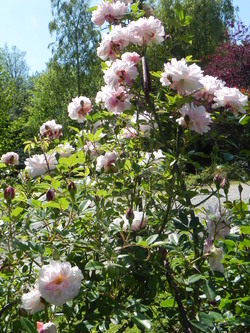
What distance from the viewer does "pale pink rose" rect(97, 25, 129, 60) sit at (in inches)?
68.2

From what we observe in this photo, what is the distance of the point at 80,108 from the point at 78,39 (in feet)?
57.5

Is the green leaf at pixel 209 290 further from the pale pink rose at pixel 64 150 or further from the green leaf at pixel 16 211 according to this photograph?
the pale pink rose at pixel 64 150

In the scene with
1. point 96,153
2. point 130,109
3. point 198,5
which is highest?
point 198,5

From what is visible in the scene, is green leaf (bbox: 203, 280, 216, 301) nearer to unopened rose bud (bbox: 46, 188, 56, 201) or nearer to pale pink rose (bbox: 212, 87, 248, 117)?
unopened rose bud (bbox: 46, 188, 56, 201)

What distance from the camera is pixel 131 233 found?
1.59 meters

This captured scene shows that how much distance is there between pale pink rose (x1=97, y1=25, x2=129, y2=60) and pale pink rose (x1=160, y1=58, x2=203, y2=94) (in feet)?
0.89

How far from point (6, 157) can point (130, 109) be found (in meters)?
0.63

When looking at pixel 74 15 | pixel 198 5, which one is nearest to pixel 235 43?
pixel 198 5

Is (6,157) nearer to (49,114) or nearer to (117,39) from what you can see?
(117,39)

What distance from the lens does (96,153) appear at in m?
1.97

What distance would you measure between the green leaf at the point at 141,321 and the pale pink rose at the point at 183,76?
75 centimetres

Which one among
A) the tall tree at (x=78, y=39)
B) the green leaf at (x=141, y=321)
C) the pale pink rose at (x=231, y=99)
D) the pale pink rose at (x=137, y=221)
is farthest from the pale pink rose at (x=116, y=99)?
the tall tree at (x=78, y=39)

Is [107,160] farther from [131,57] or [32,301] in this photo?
[32,301]

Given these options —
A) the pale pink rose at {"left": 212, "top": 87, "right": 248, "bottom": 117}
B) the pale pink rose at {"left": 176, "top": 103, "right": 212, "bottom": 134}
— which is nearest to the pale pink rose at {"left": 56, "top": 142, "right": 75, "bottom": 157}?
the pale pink rose at {"left": 176, "top": 103, "right": 212, "bottom": 134}
